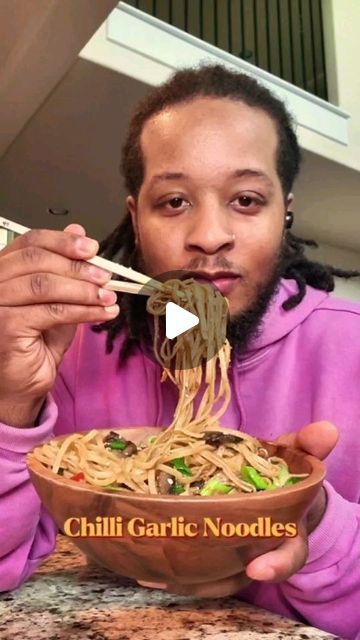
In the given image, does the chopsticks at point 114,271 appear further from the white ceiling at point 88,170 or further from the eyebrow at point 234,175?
the white ceiling at point 88,170

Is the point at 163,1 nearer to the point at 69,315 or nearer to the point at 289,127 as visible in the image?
the point at 289,127

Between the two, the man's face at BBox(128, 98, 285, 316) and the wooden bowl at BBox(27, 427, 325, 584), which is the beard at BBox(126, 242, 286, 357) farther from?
the wooden bowl at BBox(27, 427, 325, 584)

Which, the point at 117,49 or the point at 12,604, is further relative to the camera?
the point at 117,49

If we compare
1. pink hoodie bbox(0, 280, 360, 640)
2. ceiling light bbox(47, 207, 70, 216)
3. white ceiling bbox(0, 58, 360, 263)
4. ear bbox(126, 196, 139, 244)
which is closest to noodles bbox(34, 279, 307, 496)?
pink hoodie bbox(0, 280, 360, 640)

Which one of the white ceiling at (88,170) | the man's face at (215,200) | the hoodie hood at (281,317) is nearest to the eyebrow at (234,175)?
the man's face at (215,200)

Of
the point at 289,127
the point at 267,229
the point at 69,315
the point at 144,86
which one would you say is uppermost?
the point at 144,86

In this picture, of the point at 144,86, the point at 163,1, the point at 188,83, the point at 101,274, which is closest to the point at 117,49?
the point at 144,86

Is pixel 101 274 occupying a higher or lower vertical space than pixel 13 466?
higher
